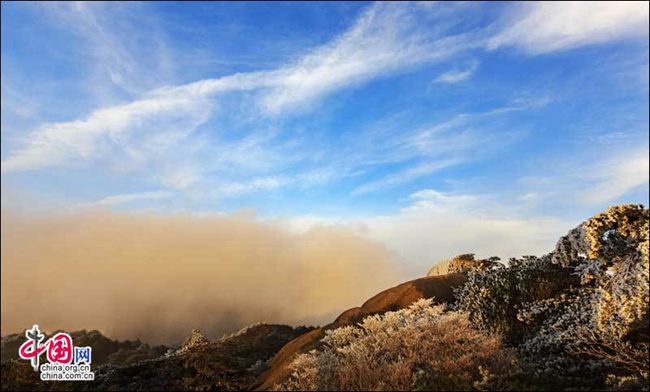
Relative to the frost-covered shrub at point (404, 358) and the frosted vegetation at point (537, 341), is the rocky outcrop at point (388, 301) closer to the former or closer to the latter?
the frosted vegetation at point (537, 341)

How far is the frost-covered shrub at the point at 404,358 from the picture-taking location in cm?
1221

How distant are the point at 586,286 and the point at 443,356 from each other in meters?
6.21

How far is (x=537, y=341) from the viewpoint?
15891mm

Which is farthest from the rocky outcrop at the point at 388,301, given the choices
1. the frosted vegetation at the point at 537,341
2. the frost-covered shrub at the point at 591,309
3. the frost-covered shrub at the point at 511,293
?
the frost-covered shrub at the point at 591,309

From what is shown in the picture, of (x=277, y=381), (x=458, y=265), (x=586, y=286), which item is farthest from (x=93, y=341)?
(x=586, y=286)

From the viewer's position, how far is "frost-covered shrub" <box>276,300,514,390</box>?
12.2m

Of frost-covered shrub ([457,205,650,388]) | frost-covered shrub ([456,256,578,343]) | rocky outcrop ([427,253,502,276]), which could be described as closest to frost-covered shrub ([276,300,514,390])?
frost-covered shrub ([457,205,650,388])

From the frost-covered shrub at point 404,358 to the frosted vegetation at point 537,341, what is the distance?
0.03 m

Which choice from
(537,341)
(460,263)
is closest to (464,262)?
(460,263)

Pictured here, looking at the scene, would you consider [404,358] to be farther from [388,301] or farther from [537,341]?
[388,301]

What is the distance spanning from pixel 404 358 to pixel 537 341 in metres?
5.14

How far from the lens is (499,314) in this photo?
59.6 feet

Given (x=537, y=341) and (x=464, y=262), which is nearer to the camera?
(x=537, y=341)

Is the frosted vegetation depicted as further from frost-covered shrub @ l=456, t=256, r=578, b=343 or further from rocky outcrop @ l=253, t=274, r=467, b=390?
rocky outcrop @ l=253, t=274, r=467, b=390
